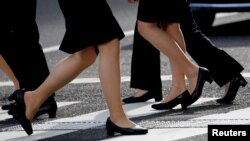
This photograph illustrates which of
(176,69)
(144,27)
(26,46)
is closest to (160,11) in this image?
(144,27)

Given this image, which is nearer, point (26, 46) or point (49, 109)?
point (49, 109)

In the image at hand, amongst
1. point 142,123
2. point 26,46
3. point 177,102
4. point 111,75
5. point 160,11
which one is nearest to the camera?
point 111,75

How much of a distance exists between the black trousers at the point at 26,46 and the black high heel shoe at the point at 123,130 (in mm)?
1243

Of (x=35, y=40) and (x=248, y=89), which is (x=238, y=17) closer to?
(x=248, y=89)

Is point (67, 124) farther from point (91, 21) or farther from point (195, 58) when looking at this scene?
point (195, 58)

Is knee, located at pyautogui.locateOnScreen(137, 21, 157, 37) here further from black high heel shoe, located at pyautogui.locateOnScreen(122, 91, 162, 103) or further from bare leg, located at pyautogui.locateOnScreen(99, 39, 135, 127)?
bare leg, located at pyautogui.locateOnScreen(99, 39, 135, 127)

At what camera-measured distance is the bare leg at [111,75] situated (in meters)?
8.32

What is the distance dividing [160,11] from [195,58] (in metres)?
0.66

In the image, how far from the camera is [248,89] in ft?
34.2

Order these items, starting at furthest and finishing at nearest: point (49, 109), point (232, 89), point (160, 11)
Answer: point (232, 89) < point (160, 11) < point (49, 109)

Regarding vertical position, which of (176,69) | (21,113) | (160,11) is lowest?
(176,69)

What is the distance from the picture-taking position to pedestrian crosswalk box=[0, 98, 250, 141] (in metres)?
8.27

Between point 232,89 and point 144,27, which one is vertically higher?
point 144,27

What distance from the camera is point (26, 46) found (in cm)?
960
